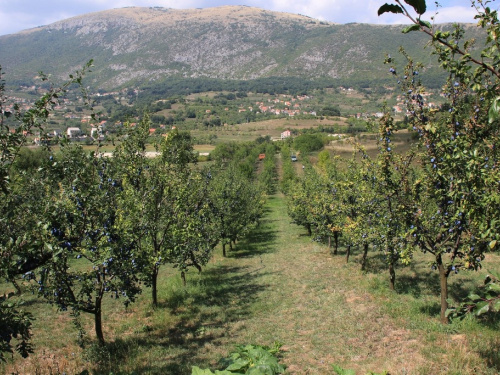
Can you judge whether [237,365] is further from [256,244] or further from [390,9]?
[256,244]

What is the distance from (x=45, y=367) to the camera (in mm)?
7590

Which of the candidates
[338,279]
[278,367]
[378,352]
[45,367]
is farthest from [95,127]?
[338,279]

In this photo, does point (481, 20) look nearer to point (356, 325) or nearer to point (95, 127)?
point (95, 127)

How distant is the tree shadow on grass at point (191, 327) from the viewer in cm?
797

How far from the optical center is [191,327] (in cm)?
1080

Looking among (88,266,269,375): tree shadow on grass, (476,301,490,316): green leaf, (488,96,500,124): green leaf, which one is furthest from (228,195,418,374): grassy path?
(488,96,500,124): green leaf

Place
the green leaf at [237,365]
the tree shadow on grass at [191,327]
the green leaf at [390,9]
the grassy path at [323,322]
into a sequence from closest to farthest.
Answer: the green leaf at [390,9], the green leaf at [237,365], the grassy path at [323,322], the tree shadow on grass at [191,327]

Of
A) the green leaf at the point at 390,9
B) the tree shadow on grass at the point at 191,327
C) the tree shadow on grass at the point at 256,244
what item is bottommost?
the tree shadow on grass at the point at 256,244

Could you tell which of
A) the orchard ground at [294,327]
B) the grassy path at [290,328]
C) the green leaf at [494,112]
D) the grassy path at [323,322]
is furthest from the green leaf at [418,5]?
the grassy path at [323,322]

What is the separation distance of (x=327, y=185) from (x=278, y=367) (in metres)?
16.6

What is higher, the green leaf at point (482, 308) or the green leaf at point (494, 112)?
the green leaf at point (494, 112)

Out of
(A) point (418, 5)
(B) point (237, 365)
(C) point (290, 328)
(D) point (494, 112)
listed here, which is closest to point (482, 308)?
(D) point (494, 112)

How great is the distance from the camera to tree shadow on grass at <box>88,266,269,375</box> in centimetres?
797

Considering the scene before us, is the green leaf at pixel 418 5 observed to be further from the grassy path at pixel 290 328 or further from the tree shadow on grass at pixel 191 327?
the tree shadow on grass at pixel 191 327
